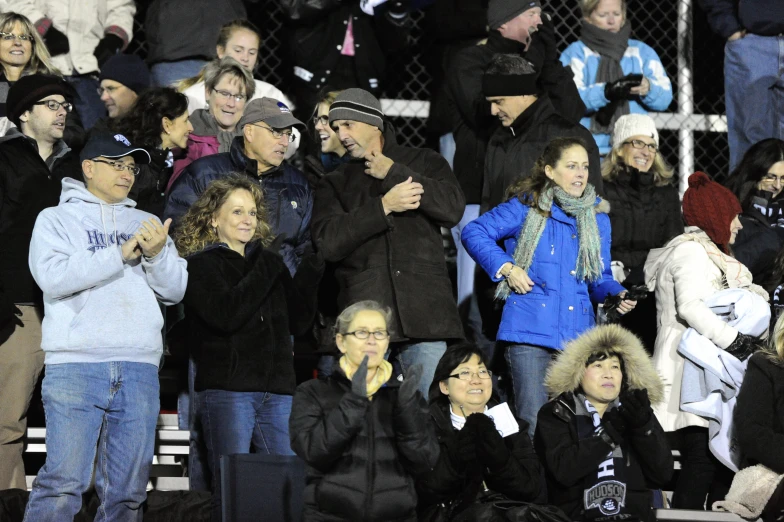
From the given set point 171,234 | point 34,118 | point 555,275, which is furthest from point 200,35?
point 555,275

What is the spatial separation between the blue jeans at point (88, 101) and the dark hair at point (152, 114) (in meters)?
1.12

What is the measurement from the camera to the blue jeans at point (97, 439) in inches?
223

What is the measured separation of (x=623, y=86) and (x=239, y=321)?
12.9 ft

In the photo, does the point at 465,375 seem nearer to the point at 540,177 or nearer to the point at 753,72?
the point at 540,177

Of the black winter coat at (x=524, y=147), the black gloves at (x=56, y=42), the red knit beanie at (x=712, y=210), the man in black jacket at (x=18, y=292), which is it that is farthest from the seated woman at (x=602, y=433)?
the black gloves at (x=56, y=42)

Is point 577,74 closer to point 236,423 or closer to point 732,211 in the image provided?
point 732,211

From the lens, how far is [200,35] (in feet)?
29.2

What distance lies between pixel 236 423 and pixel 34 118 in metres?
2.25

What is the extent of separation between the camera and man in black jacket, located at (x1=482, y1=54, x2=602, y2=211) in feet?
25.1

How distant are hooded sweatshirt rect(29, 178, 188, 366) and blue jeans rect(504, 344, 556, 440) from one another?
1862 mm

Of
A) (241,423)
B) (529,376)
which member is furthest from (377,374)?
(529,376)

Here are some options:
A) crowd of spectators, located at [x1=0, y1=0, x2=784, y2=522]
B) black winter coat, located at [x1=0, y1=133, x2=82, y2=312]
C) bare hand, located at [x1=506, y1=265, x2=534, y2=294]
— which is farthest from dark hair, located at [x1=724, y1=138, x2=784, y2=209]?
black winter coat, located at [x1=0, y1=133, x2=82, y2=312]

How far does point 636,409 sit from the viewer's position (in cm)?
610

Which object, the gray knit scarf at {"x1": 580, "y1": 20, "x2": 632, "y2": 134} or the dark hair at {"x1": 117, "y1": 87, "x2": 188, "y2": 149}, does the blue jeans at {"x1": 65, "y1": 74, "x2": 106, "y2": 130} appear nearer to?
the dark hair at {"x1": 117, "y1": 87, "x2": 188, "y2": 149}
